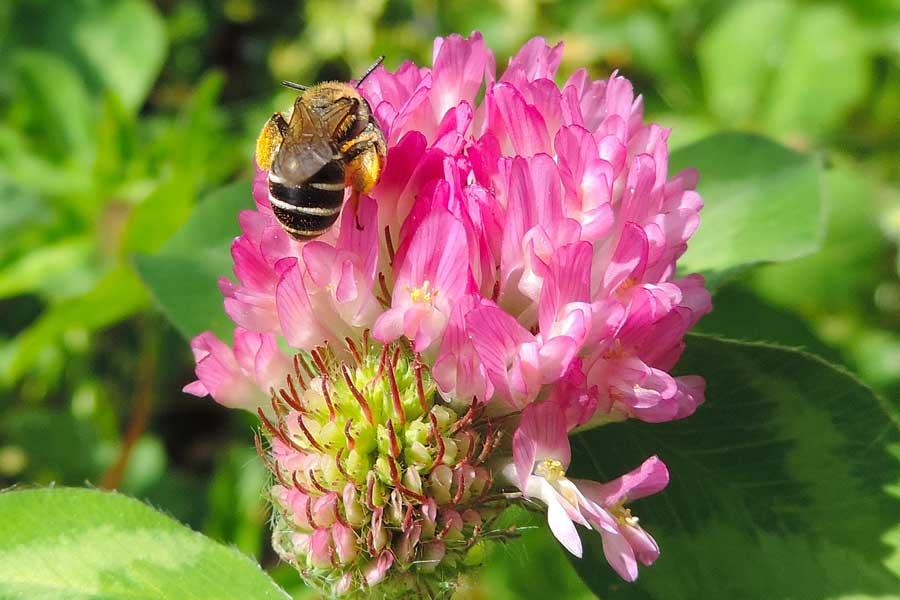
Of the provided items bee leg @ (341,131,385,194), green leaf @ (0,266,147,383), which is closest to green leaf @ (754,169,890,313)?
green leaf @ (0,266,147,383)

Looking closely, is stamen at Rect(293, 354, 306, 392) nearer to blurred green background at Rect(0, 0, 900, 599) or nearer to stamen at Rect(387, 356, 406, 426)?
stamen at Rect(387, 356, 406, 426)

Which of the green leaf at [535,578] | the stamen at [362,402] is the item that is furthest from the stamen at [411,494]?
the green leaf at [535,578]

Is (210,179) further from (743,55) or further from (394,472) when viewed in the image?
(394,472)

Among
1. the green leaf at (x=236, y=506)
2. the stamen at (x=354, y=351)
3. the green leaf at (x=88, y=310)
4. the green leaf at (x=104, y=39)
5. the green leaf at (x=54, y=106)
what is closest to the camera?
the stamen at (x=354, y=351)

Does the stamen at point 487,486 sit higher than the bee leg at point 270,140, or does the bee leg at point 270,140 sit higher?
the bee leg at point 270,140

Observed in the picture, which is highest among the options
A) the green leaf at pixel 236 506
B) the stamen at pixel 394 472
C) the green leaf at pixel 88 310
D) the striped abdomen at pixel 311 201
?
the striped abdomen at pixel 311 201

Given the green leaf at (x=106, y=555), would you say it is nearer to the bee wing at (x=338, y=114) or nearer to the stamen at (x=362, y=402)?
the stamen at (x=362, y=402)

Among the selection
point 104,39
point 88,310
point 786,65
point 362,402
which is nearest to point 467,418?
point 362,402

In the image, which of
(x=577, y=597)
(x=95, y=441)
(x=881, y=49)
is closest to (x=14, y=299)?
(x=95, y=441)
